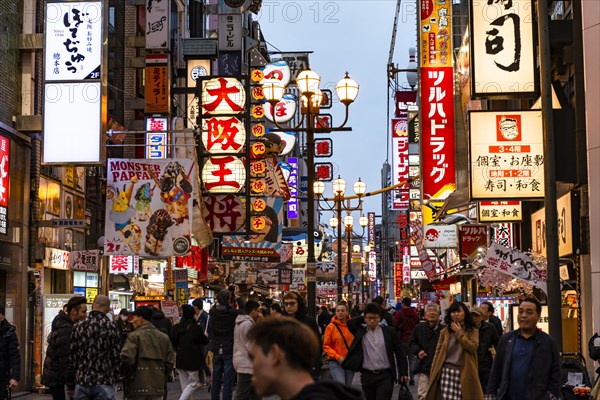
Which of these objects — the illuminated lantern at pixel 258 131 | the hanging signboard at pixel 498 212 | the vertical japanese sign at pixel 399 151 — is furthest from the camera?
the vertical japanese sign at pixel 399 151

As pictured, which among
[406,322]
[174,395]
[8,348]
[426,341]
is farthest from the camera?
[406,322]

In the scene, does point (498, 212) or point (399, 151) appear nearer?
point (498, 212)

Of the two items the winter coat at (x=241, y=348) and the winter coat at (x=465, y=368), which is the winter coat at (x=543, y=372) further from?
the winter coat at (x=241, y=348)

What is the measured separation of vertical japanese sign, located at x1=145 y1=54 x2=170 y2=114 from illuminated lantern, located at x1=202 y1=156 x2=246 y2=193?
6407 millimetres

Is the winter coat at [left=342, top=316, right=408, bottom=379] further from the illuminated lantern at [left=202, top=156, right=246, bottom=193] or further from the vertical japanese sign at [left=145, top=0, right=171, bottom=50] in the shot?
the vertical japanese sign at [left=145, top=0, right=171, bottom=50]

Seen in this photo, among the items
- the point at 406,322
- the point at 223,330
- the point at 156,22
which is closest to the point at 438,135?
the point at 406,322

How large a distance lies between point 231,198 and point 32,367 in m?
10.9

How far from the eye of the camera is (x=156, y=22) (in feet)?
132

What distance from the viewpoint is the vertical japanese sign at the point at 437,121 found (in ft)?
115

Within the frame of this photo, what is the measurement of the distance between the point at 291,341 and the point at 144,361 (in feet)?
31.6

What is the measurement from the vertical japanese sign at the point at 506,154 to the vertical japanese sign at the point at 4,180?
411 inches

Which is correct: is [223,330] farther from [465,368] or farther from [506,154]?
[506,154]

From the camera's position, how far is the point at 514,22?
21031mm

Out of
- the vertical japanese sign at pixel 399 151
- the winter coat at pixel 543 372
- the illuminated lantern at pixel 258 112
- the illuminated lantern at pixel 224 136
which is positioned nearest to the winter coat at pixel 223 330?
the winter coat at pixel 543 372
